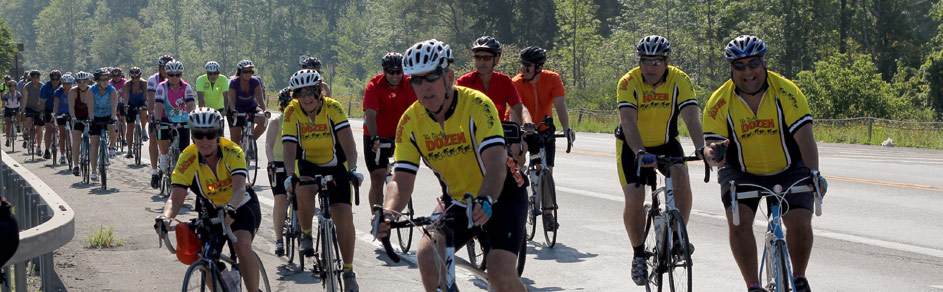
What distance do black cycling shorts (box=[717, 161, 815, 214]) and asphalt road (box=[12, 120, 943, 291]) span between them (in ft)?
5.49

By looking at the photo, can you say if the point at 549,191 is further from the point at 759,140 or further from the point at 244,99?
the point at 244,99

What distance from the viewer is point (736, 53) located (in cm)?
663

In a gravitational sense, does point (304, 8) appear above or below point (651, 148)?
above

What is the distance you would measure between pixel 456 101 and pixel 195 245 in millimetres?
2000

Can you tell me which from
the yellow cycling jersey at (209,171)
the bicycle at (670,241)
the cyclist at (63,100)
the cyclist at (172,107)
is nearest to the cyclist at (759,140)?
the bicycle at (670,241)

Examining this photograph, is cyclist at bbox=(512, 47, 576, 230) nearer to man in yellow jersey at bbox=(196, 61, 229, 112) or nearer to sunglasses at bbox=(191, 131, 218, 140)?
sunglasses at bbox=(191, 131, 218, 140)

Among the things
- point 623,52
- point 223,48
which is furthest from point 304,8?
point 623,52

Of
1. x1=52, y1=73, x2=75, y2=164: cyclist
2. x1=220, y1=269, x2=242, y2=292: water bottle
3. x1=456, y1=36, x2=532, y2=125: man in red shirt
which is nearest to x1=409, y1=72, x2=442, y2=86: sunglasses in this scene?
x1=220, y1=269, x2=242, y2=292: water bottle

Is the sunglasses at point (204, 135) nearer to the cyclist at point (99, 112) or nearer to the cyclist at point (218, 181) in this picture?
the cyclist at point (218, 181)

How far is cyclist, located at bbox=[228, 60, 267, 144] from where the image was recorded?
54.9ft

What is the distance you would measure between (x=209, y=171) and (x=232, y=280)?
0.86 metres

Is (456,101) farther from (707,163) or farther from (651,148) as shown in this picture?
(651,148)

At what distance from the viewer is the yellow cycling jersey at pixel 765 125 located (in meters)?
6.66

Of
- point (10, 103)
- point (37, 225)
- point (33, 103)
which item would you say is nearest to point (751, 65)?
point (37, 225)
